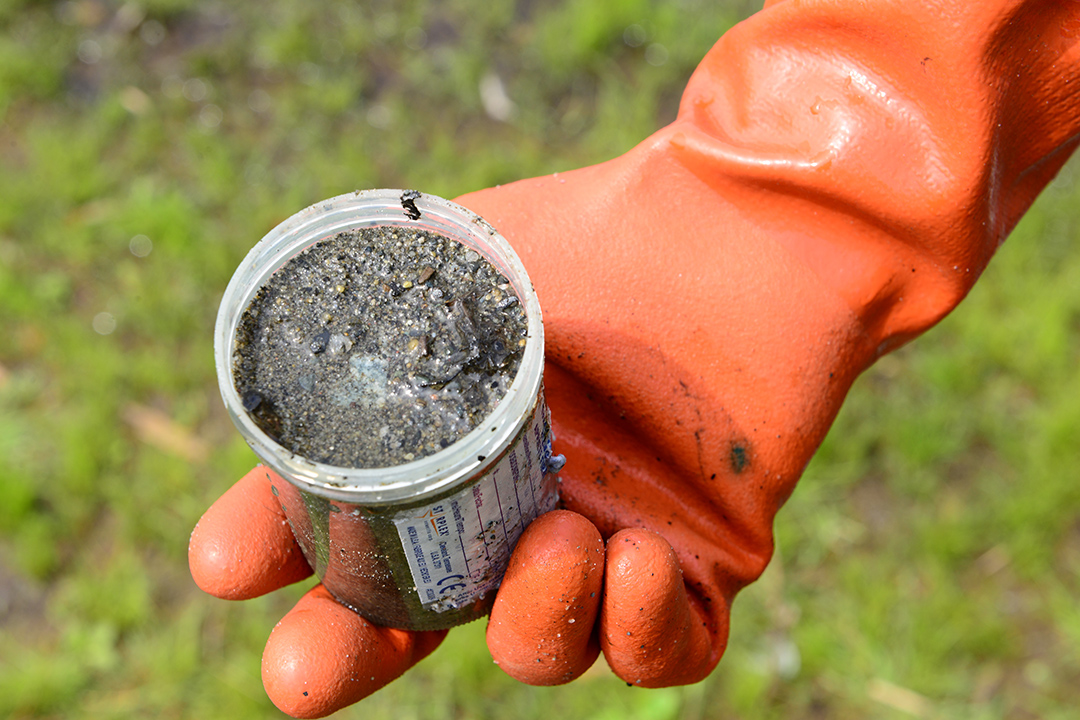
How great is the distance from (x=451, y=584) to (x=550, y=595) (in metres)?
0.15

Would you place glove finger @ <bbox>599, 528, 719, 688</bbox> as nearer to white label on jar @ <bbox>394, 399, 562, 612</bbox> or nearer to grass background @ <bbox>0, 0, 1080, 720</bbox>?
white label on jar @ <bbox>394, 399, 562, 612</bbox>

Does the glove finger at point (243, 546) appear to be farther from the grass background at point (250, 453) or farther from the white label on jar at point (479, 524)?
the grass background at point (250, 453)

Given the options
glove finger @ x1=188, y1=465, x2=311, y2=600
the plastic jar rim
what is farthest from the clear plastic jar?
glove finger @ x1=188, y1=465, x2=311, y2=600

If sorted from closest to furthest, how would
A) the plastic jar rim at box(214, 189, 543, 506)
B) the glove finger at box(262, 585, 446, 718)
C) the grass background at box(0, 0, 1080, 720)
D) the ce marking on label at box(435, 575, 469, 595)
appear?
the plastic jar rim at box(214, 189, 543, 506) < the ce marking on label at box(435, 575, 469, 595) < the glove finger at box(262, 585, 446, 718) < the grass background at box(0, 0, 1080, 720)

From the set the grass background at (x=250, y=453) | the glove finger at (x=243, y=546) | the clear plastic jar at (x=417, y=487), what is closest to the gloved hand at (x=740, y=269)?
the glove finger at (x=243, y=546)

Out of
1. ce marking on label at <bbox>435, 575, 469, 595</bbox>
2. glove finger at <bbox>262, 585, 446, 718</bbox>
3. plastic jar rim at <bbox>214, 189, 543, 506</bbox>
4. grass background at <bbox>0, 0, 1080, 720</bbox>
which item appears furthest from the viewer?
grass background at <bbox>0, 0, 1080, 720</bbox>

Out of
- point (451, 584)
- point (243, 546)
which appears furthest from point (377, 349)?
point (243, 546)

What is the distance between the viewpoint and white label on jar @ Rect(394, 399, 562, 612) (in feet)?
3.81

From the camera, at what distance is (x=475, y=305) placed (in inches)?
49.8

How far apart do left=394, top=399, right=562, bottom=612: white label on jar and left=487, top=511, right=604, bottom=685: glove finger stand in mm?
32

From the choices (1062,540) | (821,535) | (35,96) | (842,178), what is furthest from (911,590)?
(35,96)

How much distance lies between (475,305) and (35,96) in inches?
119

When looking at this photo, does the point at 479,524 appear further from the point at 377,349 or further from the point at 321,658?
the point at 321,658

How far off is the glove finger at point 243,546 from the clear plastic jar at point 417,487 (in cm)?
14
